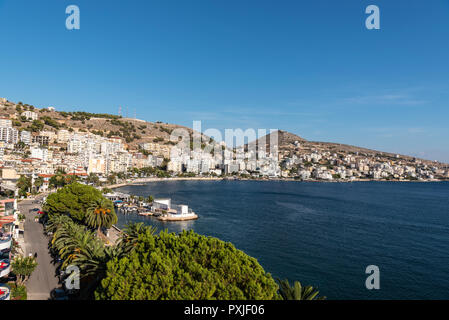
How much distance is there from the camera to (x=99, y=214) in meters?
21.3

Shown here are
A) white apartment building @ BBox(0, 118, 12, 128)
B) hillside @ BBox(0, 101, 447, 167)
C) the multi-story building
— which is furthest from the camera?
hillside @ BBox(0, 101, 447, 167)

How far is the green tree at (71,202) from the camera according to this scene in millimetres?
22266

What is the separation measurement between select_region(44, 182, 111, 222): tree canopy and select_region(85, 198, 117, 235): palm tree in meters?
0.52

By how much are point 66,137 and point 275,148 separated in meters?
136

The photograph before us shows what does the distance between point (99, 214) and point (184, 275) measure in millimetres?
15682

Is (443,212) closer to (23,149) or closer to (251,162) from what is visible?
(23,149)

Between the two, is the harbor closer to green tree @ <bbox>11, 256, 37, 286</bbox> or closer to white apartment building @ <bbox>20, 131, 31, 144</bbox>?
green tree @ <bbox>11, 256, 37, 286</bbox>

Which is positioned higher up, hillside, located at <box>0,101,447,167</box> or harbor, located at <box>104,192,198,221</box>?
hillside, located at <box>0,101,447,167</box>

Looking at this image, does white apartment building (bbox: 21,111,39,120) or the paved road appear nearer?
the paved road

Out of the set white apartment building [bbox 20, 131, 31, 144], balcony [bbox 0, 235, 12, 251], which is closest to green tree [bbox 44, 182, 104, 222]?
balcony [bbox 0, 235, 12, 251]

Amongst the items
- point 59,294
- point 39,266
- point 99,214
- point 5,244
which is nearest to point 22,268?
point 59,294

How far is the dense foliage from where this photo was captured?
25.0 ft

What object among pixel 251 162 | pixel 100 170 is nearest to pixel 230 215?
pixel 100 170

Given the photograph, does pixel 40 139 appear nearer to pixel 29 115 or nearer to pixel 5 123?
pixel 5 123
